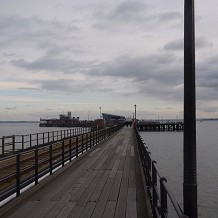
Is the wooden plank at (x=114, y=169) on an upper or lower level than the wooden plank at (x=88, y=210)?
upper

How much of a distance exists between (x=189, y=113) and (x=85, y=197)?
478 centimetres

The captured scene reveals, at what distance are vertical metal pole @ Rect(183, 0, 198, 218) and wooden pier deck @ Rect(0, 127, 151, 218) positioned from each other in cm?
275

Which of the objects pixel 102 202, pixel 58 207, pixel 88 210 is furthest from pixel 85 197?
pixel 88 210

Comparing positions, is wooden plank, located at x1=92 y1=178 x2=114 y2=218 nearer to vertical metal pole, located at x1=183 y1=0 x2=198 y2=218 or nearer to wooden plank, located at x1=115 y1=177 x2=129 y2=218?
wooden plank, located at x1=115 y1=177 x2=129 y2=218

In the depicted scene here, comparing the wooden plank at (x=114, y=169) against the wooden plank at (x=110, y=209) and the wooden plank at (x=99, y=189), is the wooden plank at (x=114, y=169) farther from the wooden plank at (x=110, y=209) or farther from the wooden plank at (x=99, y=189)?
the wooden plank at (x=110, y=209)

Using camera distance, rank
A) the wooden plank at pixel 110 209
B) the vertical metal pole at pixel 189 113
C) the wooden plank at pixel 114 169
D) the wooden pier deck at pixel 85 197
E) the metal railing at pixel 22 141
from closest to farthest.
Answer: the vertical metal pole at pixel 189 113 → the wooden plank at pixel 110 209 → the wooden pier deck at pixel 85 197 → the wooden plank at pixel 114 169 → the metal railing at pixel 22 141

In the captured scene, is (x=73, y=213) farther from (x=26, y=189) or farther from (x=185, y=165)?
(x=185, y=165)

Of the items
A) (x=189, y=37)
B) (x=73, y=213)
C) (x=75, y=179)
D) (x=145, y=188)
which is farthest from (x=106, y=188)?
(x=189, y=37)

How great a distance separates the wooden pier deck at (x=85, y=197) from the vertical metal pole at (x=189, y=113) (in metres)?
2.75

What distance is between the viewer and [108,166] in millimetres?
15398

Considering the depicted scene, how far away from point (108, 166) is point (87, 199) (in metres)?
6.47

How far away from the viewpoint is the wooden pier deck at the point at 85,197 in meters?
7.71

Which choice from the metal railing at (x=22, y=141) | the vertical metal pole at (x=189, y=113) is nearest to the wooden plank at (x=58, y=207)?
the vertical metal pole at (x=189, y=113)

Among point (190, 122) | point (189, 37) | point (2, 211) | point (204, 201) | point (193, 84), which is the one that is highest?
point (189, 37)
